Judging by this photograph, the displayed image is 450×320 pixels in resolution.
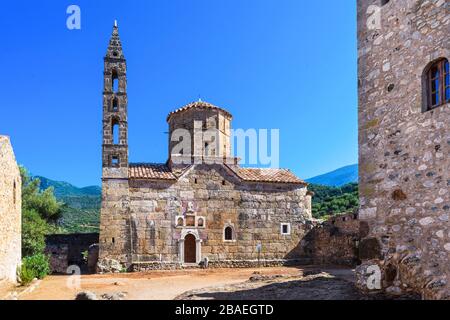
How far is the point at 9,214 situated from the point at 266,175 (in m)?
13.6

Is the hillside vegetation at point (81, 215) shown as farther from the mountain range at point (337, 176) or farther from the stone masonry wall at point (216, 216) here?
the mountain range at point (337, 176)

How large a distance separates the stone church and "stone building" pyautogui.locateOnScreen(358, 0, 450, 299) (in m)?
14.5

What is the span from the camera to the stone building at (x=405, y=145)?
7.65 metres

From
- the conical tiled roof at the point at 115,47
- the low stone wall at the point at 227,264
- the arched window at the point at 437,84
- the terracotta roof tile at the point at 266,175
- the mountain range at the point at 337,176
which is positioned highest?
the conical tiled roof at the point at 115,47

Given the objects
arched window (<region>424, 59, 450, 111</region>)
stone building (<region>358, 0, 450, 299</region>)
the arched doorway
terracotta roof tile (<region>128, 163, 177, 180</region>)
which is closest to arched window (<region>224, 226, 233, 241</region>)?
the arched doorway

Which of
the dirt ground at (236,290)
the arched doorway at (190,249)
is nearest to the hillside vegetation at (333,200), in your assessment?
the arched doorway at (190,249)

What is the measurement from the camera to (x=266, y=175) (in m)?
24.8

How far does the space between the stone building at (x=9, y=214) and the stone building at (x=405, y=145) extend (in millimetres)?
10541

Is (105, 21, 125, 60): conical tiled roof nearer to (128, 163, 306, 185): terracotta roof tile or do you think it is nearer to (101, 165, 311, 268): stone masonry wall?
(128, 163, 306, 185): terracotta roof tile

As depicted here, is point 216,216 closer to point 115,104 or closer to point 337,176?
point 115,104

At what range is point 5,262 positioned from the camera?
1402cm

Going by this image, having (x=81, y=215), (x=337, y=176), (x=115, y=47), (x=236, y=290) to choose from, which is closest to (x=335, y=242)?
(x=236, y=290)
